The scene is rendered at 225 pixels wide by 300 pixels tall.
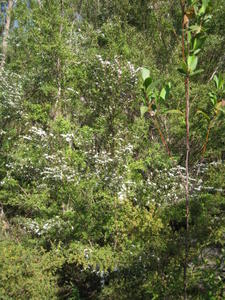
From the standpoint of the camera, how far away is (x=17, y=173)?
27.5 ft

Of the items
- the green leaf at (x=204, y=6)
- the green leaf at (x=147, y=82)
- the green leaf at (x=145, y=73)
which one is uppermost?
the green leaf at (x=204, y=6)

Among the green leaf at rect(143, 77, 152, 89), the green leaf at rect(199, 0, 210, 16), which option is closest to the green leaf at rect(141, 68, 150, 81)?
the green leaf at rect(143, 77, 152, 89)

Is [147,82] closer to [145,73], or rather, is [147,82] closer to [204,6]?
[145,73]

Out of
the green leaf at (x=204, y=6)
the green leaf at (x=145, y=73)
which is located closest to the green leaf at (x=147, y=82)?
the green leaf at (x=145, y=73)

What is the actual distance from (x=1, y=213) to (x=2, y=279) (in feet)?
15.4

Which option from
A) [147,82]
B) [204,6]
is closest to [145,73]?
[147,82]

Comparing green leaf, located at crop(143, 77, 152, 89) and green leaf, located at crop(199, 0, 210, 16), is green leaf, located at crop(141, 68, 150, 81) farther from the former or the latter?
green leaf, located at crop(199, 0, 210, 16)

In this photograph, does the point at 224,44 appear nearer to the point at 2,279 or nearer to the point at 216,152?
the point at 216,152

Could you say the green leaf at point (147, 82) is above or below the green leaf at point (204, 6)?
below

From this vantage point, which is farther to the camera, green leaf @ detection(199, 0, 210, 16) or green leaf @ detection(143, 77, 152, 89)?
green leaf @ detection(143, 77, 152, 89)

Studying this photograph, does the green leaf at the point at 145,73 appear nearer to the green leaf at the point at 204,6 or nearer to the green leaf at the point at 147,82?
the green leaf at the point at 147,82

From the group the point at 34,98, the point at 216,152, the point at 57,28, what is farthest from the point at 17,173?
the point at 216,152

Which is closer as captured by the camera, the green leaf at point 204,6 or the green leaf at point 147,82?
the green leaf at point 204,6

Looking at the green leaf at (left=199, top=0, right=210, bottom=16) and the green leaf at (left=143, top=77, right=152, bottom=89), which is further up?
the green leaf at (left=199, top=0, right=210, bottom=16)
